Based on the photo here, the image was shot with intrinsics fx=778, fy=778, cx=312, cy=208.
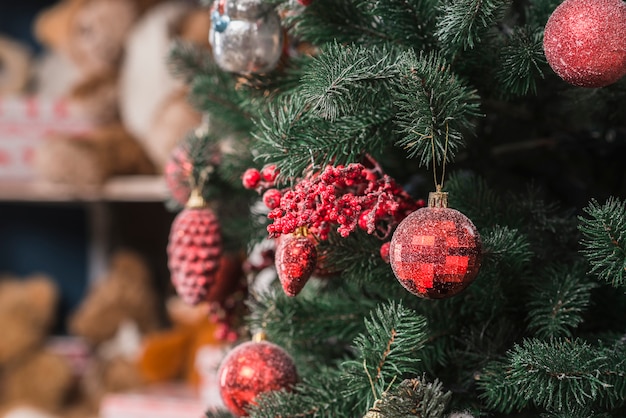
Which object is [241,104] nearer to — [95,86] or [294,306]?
[294,306]

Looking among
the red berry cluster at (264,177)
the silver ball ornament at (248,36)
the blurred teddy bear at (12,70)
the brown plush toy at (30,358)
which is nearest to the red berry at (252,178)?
the red berry cluster at (264,177)

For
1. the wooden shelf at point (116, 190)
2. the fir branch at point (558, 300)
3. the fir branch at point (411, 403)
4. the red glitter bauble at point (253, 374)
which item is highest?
the fir branch at point (558, 300)

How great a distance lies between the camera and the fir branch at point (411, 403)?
407 millimetres

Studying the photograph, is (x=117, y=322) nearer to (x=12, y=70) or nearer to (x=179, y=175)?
(x=12, y=70)

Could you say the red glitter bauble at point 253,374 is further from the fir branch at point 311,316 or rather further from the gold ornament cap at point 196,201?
the gold ornament cap at point 196,201

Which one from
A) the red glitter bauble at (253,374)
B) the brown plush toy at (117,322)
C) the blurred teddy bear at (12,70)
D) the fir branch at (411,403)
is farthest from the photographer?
the blurred teddy bear at (12,70)

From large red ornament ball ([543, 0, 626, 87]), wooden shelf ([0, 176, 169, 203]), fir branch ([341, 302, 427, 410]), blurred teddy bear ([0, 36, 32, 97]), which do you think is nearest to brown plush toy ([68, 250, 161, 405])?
wooden shelf ([0, 176, 169, 203])

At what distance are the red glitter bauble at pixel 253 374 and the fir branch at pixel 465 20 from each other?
0.75 ft

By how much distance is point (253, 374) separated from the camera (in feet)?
1.69

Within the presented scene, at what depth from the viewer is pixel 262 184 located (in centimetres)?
51

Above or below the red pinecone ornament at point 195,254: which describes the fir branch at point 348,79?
above

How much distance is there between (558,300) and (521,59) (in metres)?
0.14

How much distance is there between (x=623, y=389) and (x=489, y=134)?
0.22 m

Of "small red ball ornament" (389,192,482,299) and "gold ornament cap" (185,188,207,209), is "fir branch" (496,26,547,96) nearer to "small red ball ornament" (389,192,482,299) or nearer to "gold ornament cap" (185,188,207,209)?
"small red ball ornament" (389,192,482,299)
